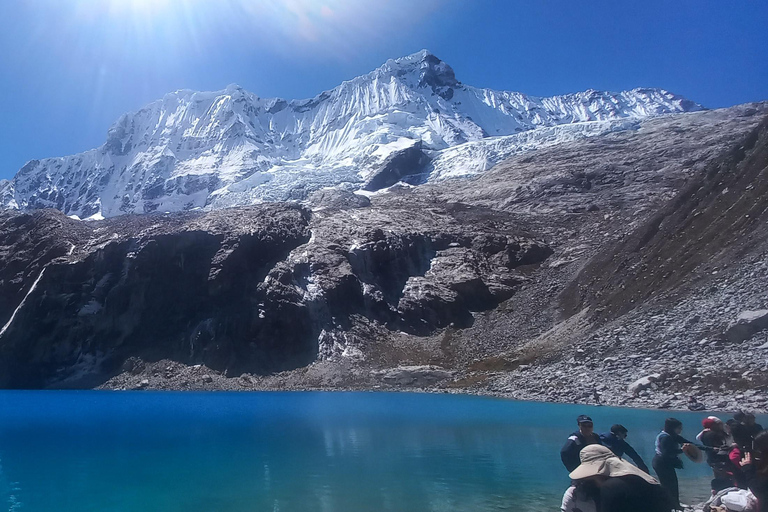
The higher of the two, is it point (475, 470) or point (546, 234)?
point (546, 234)

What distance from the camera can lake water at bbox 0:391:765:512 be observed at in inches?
681

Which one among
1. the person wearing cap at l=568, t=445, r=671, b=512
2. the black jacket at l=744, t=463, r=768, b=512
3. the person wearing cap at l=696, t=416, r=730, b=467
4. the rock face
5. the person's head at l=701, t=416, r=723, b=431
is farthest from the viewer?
the rock face

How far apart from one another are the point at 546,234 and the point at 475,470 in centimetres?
8390

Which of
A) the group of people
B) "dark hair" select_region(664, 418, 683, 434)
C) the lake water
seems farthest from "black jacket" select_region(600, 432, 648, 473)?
the lake water

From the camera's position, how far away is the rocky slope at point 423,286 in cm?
5097

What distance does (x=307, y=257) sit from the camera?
94562 mm

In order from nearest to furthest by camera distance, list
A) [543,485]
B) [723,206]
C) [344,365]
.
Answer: [543,485] → [723,206] → [344,365]

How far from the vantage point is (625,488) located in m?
5.56

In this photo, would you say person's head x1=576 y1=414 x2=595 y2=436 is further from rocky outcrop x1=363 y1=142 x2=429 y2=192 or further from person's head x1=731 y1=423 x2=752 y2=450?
rocky outcrop x1=363 y1=142 x2=429 y2=192

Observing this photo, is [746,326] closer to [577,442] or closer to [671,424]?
[671,424]

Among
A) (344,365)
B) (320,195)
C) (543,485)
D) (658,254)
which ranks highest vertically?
(320,195)

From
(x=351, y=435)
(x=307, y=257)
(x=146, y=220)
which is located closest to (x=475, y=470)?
(x=351, y=435)

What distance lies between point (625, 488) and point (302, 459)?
791 inches

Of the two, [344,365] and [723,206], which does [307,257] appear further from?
[723,206]
